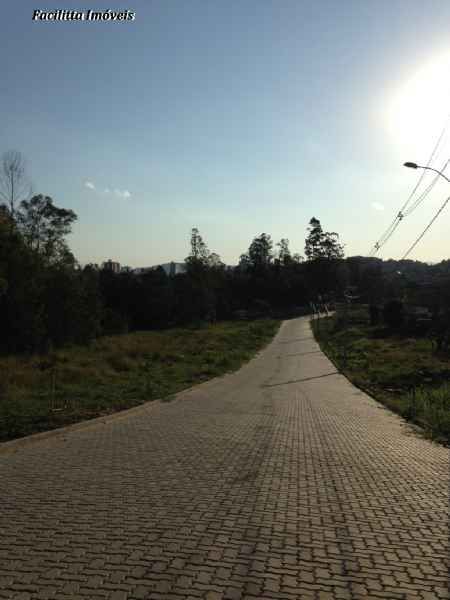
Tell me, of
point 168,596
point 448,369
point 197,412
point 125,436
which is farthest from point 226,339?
point 168,596

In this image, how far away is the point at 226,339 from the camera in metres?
50.6

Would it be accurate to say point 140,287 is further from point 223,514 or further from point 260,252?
point 223,514

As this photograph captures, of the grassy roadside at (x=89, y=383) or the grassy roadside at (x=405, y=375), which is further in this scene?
the grassy roadside at (x=405, y=375)

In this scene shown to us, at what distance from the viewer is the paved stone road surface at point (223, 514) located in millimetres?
4484

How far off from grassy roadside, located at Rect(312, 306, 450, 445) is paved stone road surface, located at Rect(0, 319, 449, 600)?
7.88ft

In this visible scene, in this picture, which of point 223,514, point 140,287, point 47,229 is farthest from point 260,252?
point 223,514

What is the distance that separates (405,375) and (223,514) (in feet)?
66.8

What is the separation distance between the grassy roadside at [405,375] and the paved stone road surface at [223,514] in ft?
7.88

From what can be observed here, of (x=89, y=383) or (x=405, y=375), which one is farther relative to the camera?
(x=405, y=375)

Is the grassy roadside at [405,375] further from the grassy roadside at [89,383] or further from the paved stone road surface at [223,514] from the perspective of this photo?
the grassy roadside at [89,383]

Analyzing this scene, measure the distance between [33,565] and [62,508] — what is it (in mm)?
1585

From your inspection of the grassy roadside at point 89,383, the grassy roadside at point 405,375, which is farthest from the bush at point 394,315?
the grassy roadside at point 89,383

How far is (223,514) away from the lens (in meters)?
6.13

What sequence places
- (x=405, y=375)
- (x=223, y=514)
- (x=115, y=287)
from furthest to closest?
(x=115, y=287)
(x=405, y=375)
(x=223, y=514)
